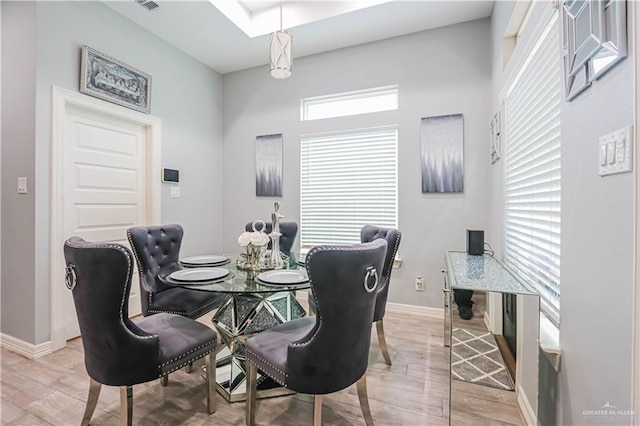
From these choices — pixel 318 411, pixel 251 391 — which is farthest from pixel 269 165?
pixel 318 411

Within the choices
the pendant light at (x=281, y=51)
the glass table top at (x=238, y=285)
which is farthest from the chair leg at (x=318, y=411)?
the pendant light at (x=281, y=51)

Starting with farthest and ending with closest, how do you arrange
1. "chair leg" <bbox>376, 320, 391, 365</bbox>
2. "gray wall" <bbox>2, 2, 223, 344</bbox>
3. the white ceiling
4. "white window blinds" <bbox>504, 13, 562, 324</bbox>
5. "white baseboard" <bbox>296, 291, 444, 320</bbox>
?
1. "white baseboard" <bbox>296, 291, 444, 320</bbox>
2. the white ceiling
3. "gray wall" <bbox>2, 2, 223, 344</bbox>
4. "chair leg" <bbox>376, 320, 391, 365</bbox>
5. "white window blinds" <bbox>504, 13, 562, 324</bbox>

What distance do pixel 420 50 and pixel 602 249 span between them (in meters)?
2.92

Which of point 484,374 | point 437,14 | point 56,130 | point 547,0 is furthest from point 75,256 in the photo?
point 437,14

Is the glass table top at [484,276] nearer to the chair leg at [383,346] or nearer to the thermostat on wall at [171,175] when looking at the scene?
the chair leg at [383,346]

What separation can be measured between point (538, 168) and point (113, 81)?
3.53 metres

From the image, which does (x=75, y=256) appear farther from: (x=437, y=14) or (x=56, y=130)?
(x=437, y=14)

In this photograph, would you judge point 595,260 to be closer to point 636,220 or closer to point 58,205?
point 636,220

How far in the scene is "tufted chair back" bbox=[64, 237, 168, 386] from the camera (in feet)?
4.05

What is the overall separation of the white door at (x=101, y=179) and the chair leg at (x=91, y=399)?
1.41 metres

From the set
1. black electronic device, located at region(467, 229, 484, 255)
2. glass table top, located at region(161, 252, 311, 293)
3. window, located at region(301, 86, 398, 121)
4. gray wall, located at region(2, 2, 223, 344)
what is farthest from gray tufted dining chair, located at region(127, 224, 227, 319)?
window, located at region(301, 86, 398, 121)

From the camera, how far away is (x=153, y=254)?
219 cm

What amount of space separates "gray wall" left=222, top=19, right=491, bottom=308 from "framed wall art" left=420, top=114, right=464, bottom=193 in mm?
65

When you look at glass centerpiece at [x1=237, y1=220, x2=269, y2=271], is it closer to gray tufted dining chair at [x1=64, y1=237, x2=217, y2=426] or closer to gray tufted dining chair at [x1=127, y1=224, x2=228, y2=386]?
gray tufted dining chair at [x1=127, y1=224, x2=228, y2=386]
